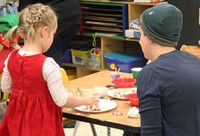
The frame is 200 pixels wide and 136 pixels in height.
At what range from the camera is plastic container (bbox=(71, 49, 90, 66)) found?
429cm

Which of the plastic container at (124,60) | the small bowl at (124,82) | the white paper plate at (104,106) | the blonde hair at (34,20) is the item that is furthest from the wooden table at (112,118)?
the plastic container at (124,60)

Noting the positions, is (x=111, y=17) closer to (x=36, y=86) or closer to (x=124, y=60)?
(x=124, y=60)

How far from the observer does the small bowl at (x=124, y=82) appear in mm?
2322

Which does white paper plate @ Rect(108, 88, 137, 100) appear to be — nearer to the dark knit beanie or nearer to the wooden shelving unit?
the dark knit beanie

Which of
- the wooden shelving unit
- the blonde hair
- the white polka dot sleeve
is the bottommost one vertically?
the wooden shelving unit

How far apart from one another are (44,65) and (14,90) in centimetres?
22

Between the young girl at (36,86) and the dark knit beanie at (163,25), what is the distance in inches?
20.4

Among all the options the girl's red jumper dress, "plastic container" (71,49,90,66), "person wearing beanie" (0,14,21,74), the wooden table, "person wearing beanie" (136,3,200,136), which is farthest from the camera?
"plastic container" (71,49,90,66)

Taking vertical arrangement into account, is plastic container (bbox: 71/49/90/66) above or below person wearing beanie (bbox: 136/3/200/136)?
below

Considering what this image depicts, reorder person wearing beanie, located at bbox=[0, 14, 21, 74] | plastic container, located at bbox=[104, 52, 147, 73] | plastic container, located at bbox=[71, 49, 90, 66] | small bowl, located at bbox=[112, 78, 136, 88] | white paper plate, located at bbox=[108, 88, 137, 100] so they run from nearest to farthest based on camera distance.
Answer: white paper plate, located at bbox=[108, 88, 137, 100] → small bowl, located at bbox=[112, 78, 136, 88] → person wearing beanie, located at bbox=[0, 14, 21, 74] → plastic container, located at bbox=[104, 52, 147, 73] → plastic container, located at bbox=[71, 49, 90, 66]

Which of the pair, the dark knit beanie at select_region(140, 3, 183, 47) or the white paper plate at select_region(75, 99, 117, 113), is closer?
the dark knit beanie at select_region(140, 3, 183, 47)

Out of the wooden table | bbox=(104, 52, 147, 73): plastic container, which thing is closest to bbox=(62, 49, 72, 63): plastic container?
bbox=(104, 52, 147, 73): plastic container

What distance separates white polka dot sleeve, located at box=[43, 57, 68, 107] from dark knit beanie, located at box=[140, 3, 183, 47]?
497 mm

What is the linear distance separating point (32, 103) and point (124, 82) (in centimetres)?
64
